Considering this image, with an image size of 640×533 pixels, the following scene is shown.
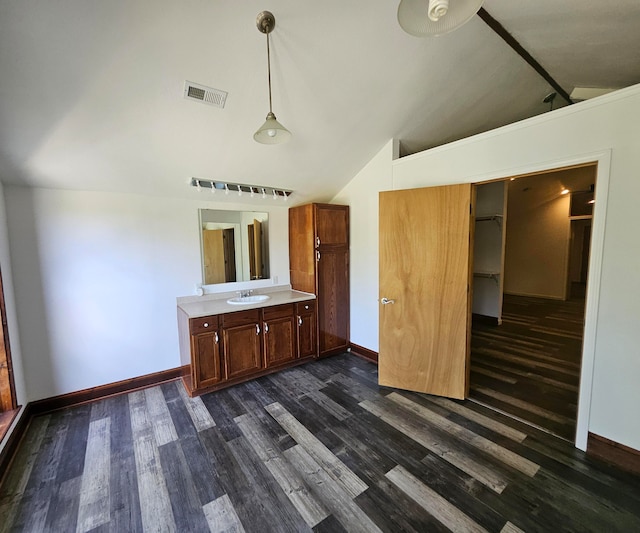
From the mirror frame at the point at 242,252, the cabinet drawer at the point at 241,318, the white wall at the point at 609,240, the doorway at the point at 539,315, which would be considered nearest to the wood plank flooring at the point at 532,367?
the doorway at the point at 539,315

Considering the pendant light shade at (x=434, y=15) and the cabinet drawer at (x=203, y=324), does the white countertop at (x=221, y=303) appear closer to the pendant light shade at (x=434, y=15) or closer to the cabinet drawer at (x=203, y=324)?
the cabinet drawer at (x=203, y=324)

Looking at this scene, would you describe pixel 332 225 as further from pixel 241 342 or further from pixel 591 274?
pixel 591 274

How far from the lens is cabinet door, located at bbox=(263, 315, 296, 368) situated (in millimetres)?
3152

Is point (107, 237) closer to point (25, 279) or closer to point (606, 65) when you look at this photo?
point (25, 279)

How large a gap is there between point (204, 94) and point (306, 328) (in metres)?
2.61

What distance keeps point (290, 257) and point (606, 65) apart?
3.89 metres

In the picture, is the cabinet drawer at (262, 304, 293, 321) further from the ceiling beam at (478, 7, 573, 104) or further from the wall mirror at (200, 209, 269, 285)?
the ceiling beam at (478, 7, 573, 104)

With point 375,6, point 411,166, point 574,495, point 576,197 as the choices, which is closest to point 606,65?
point 411,166

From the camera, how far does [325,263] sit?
3.53 metres

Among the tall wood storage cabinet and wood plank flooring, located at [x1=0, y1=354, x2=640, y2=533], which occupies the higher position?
the tall wood storage cabinet

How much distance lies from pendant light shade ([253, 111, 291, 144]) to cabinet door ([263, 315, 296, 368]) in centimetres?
200

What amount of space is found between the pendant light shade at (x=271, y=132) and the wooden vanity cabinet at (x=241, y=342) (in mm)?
1813

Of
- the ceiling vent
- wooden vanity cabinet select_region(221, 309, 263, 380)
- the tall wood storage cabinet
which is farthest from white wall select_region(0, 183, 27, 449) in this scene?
the tall wood storage cabinet

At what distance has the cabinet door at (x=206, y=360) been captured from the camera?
2688mm
